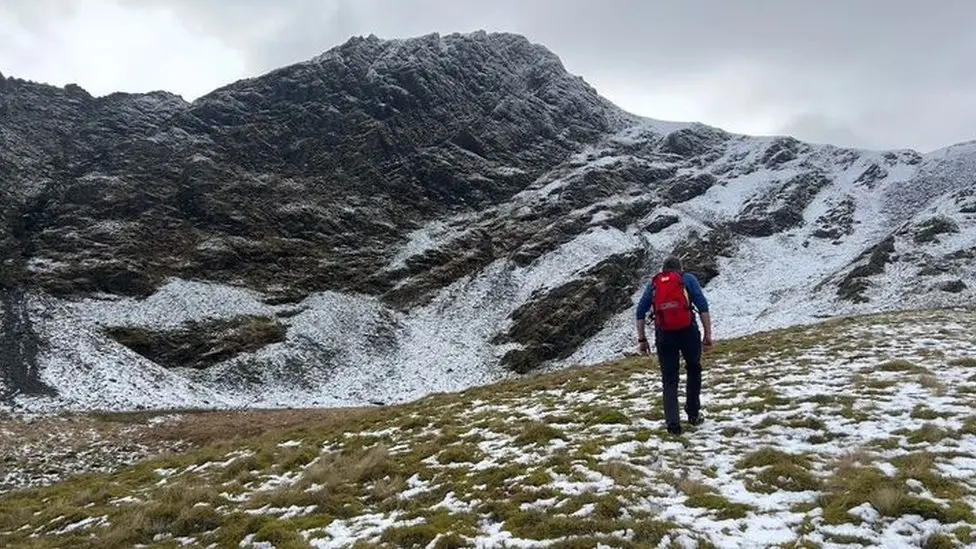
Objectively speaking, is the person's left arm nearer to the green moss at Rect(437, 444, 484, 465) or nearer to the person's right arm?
the person's right arm

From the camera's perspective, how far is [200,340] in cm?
4625

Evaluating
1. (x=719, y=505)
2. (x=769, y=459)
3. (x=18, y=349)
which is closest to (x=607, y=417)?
(x=769, y=459)

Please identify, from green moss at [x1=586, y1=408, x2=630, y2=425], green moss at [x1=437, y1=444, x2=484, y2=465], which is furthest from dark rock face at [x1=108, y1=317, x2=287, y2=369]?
green moss at [x1=586, y1=408, x2=630, y2=425]

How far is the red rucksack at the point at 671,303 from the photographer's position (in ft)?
35.9

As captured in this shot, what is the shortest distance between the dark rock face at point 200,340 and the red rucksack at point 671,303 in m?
40.3

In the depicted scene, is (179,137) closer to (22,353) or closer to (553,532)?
(22,353)

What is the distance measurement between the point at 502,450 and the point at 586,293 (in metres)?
45.8

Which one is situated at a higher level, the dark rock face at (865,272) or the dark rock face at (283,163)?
the dark rock face at (283,163)

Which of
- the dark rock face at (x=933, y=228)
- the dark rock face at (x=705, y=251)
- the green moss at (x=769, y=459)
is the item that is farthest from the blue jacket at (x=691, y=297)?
the dark rock face at (x=933, y=228)

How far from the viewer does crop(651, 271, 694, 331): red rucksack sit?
10.9 meters

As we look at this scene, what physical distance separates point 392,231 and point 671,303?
6109cm

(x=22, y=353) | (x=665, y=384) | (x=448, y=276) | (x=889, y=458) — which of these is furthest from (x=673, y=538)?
(x=448, y=276)

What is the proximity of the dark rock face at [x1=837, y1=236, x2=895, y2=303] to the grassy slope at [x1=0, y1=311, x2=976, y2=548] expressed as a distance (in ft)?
113

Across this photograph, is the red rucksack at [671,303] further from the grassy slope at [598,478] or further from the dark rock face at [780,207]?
the dark rock face at [780,207]
